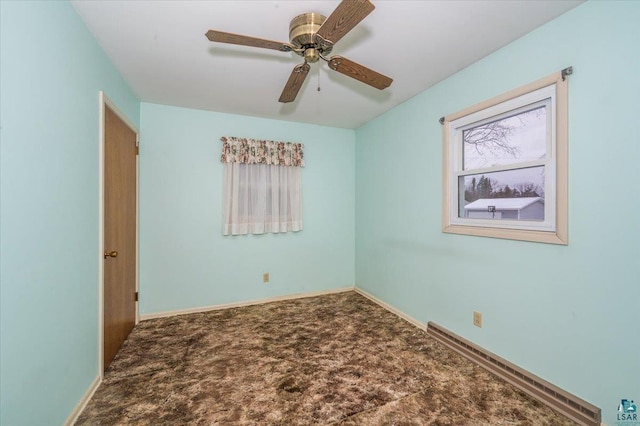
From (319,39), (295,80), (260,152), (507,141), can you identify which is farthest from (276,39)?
(507,141)

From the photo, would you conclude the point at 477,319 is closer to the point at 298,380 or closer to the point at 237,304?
the point at 298,380

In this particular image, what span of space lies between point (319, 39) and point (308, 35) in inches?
5.3

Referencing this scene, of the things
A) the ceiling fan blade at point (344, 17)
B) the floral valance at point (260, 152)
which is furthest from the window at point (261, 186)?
the ceiling fan blade at point (344, 17)

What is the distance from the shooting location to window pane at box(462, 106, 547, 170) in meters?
1.89

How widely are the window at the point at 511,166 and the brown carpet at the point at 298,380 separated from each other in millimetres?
1132

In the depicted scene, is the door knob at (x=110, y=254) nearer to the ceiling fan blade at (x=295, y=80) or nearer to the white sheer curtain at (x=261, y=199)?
the white sheer curtain at (x=261, y=199)

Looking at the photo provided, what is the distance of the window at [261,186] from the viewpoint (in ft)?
11.3

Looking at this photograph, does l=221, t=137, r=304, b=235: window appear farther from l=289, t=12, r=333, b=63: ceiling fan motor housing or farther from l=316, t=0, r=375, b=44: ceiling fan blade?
l=316, t=0, r=375, b=44: ceiling fan blade

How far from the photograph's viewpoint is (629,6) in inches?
56.0

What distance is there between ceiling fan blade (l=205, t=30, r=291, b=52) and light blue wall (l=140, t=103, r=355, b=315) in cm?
212

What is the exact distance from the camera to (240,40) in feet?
4.73

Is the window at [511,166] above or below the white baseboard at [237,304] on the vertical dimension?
above

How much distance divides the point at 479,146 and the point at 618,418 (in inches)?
76.0

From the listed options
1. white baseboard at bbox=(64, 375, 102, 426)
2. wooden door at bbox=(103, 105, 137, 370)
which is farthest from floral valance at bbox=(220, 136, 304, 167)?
white baseboard at bbox=(64, 375, 102, 426)
